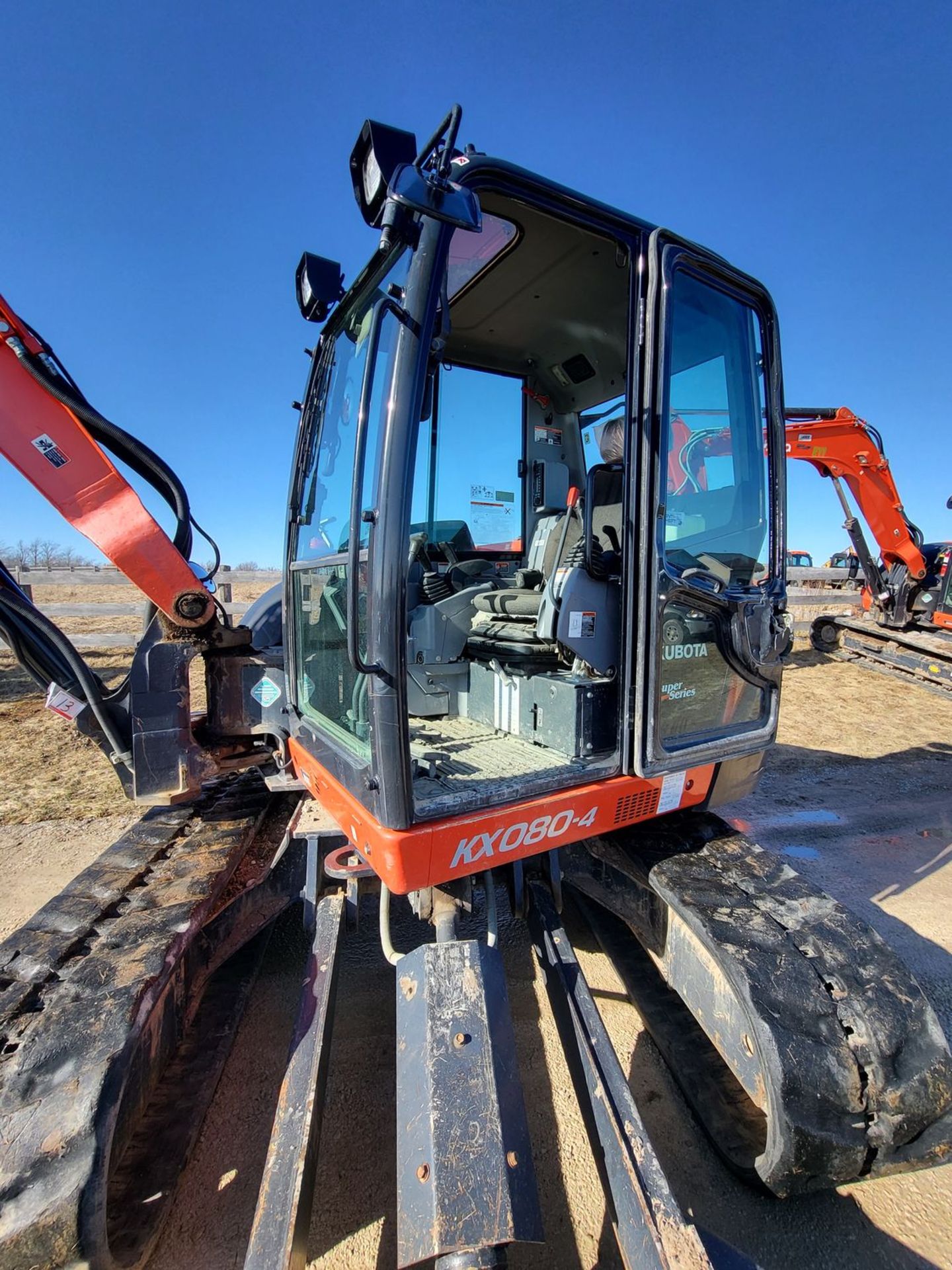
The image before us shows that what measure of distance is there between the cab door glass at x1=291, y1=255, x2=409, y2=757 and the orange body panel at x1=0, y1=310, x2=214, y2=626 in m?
0.71

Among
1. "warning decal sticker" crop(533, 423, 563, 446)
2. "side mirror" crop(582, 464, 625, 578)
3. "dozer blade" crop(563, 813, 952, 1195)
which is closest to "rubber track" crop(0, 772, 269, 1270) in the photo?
"dozer blade" crop(563, 813, 952, 1195)

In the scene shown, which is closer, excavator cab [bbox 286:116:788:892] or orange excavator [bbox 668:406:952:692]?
excavator cab [bbox 286:116:788:892]

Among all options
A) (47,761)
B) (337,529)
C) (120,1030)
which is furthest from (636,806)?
(47,761)

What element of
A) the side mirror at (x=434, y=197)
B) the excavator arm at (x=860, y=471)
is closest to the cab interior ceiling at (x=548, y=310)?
the side mirror at (x=434, y=197)

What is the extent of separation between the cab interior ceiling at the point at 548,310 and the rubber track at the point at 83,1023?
A: 9.86 feet

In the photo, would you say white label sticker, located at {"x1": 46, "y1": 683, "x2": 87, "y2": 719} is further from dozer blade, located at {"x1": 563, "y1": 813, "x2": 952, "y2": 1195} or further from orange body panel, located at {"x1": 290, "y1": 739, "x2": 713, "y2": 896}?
dozer blade, located at {"x1": 563, "y1": 813, "x2": 952, "y2": 1195}

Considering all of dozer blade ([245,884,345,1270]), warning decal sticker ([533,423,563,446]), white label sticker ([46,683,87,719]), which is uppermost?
warning decal sticker ([533,423,563,446])

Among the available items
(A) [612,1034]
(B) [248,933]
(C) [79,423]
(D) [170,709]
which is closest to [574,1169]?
(A) [612,1034]

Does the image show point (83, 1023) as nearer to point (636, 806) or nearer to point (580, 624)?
point (636, 806)

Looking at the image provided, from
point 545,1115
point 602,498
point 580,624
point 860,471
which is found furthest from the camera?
point 860,471

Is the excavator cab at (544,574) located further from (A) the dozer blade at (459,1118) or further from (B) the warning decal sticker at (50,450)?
(B) the warning decal sticker at (50,450)

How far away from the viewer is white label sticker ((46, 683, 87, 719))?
3.14 meters

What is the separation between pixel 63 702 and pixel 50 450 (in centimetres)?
126

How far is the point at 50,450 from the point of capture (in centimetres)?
287
